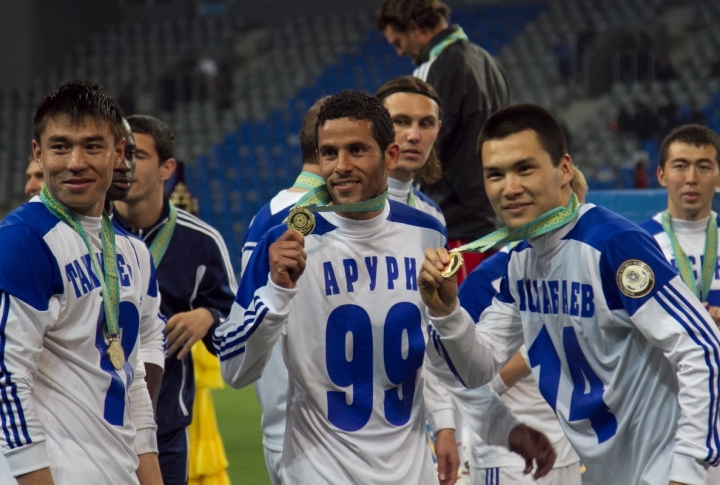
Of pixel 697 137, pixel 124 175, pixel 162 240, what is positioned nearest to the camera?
pixel 124 175

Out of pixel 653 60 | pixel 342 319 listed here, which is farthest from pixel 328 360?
pixel 653 60

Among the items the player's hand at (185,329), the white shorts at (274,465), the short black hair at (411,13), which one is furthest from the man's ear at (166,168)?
the short black hair at (411,13)

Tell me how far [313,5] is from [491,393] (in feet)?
73.2

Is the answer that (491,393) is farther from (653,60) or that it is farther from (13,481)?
(653,60)

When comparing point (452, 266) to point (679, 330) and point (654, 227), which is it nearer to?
point (679, 330)

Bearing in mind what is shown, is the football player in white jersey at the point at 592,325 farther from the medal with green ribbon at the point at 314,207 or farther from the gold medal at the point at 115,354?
the gold medal at the point at 115,354

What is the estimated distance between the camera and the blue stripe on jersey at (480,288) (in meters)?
3.55

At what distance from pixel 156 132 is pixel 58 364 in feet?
5.86

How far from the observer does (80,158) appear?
255 cm

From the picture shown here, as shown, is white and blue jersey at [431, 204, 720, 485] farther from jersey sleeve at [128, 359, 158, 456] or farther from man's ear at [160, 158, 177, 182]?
man's ear at [160, 158, 177, 182]

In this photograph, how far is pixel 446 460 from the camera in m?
3.06

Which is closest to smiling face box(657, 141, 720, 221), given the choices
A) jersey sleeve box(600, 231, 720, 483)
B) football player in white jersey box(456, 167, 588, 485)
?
football player in white jersey box(456, 167, 588, 485)

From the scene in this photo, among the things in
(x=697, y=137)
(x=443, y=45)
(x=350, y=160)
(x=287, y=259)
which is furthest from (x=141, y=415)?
(x=697, y=137)

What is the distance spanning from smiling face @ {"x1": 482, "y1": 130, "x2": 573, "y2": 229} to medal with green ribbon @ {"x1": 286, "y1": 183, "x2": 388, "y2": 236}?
358mm
